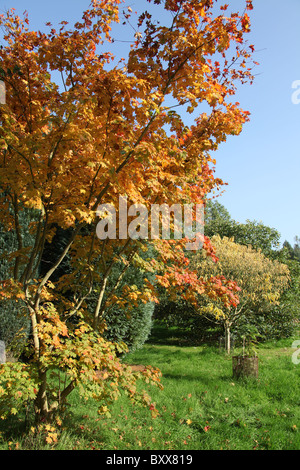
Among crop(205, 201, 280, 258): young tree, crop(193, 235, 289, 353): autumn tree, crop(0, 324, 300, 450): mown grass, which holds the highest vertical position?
crop(205, 201, 280, 258): young tree

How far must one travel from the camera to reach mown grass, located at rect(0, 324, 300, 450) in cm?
344

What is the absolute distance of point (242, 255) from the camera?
9375mm

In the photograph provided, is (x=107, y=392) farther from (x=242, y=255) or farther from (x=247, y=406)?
(x=242, y=255)

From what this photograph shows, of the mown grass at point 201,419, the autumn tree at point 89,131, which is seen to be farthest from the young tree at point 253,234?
the autumn tree at point 89,131

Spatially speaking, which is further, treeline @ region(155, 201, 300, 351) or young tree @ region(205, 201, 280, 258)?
young tree @ region(205, 201, 280, 258)

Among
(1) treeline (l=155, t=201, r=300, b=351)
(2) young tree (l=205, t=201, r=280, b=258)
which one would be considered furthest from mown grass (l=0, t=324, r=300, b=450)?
(2) young tree (l=205, t=201, r=280, b=258)

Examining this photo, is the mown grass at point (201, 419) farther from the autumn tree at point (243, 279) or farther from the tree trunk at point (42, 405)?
the autumn tree at point (243, 279)

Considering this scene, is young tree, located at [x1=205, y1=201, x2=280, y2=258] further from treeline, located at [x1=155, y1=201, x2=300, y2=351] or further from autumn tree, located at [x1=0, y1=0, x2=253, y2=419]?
autumn tree, located at [x1=0, y1=0, x2=253, y2=419]

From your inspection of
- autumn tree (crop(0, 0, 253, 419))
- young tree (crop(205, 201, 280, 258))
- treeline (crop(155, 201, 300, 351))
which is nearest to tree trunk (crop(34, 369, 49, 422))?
autumn tree (crop(0, 0, 253, 419))

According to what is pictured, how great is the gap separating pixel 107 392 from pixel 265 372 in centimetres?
379

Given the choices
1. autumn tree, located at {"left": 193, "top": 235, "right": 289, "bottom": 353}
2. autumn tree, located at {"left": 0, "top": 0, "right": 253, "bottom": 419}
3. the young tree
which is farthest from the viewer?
the young tree

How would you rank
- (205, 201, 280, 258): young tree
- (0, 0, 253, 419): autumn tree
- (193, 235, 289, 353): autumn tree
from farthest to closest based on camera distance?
(205, 201, 280, 258): young tree, (193, 235, 289, 353): autumn tree, (0, 0, 253, 419): autumn tree

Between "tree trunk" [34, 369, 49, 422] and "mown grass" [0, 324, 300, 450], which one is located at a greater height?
"tree trunk" [34, 369, 49, 422]

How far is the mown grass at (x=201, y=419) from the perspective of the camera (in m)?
3.44
